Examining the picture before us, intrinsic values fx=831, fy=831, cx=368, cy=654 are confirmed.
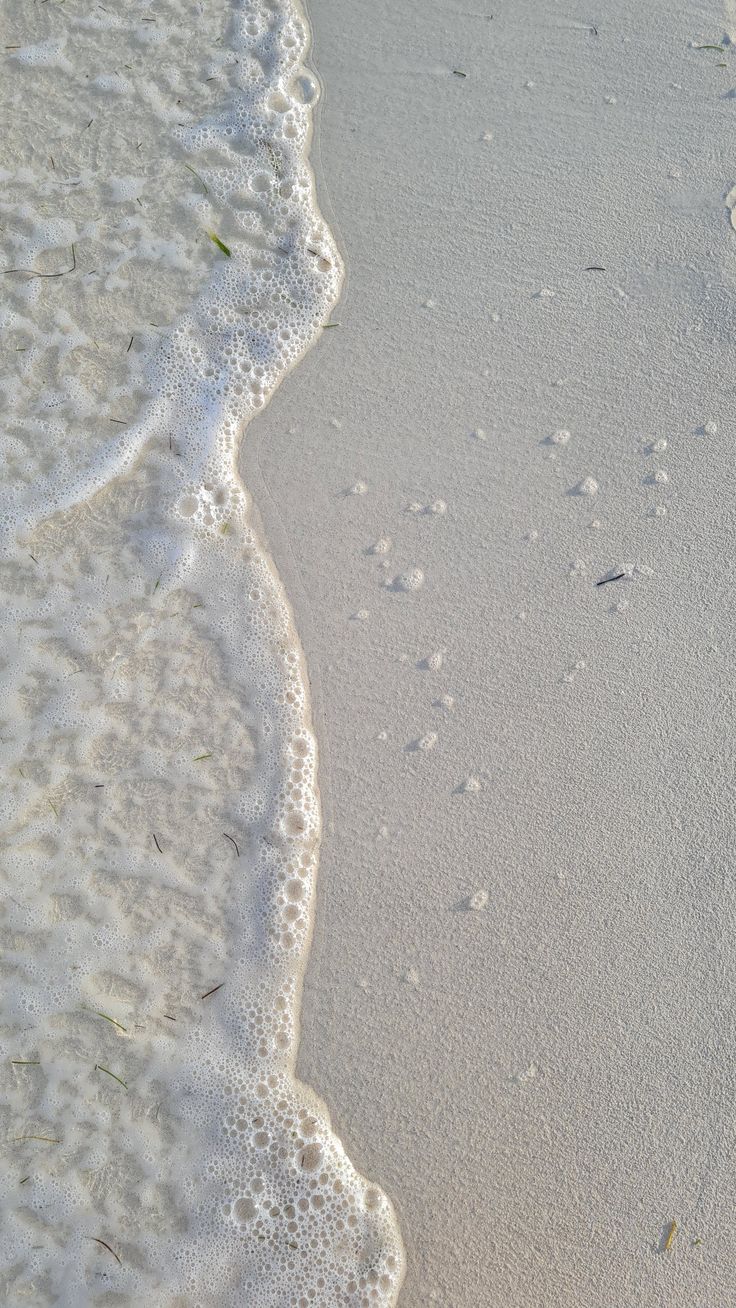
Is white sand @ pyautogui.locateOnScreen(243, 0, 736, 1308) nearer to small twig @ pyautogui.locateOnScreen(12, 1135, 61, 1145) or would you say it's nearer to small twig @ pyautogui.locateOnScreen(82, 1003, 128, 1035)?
small twig @ pyautogui.locateOnScreen(82, 1003, 128, 1035)

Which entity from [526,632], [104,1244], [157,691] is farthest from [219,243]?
[104,1244]

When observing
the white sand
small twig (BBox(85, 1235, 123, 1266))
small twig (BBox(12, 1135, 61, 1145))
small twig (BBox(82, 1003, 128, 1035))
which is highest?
the white sand

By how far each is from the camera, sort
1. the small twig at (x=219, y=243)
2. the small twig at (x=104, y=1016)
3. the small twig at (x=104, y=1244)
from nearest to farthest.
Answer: the small twig at (x=104, y=1244)
the small twig at (x=104, y=1016)
the small twig at (x=219, y=243)

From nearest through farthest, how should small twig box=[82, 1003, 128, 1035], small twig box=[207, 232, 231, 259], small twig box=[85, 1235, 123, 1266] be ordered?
small twig box=[85, 1235, 123, 1266] < small twig box=[82, 1003, 128, 1035] < small twig box=[207, 232, 231, 259]

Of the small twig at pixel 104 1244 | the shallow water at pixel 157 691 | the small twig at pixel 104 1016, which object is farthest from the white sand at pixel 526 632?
the small twig at pixel 104 1244

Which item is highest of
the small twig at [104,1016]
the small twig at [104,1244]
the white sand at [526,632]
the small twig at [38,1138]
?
the white sand at [526,632]

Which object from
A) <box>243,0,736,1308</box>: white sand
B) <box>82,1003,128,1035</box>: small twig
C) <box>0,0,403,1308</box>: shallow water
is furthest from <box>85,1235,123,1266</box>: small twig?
<box>243,0,736,1308</box>: white sand

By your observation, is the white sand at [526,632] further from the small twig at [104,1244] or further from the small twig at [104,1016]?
the small twig at [104,1244]
